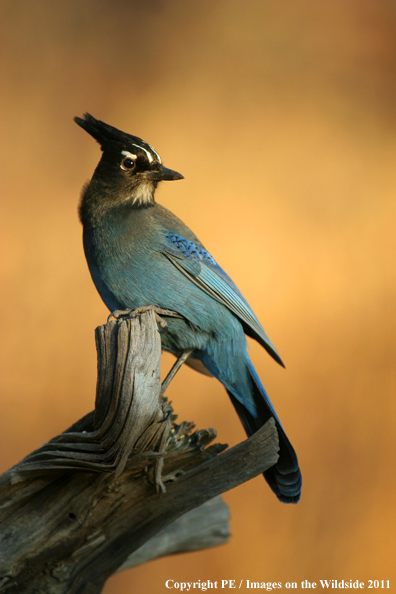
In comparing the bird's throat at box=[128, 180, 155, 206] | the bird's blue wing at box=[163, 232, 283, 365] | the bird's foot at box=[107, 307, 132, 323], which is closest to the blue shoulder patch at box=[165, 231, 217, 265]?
the bird's blue wing at box=[163, 232, 283, 365]

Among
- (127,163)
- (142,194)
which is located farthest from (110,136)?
(142,194)

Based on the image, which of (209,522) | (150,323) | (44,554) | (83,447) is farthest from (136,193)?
(209,522)

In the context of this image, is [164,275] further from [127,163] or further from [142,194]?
[127,163]

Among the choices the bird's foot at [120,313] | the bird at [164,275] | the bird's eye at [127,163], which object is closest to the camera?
the bird's foot at [120,313]

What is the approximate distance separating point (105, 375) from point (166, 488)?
52 cm

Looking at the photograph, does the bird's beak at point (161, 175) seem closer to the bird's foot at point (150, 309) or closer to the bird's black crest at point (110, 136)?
the bird's black crest at point (110, 136)

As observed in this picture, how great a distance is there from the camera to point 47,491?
2.00m

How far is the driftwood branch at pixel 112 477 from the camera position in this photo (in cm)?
184

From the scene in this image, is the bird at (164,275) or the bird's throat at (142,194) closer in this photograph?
the bird at (164,275)

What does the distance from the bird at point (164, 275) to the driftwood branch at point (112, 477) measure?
1.25 feet

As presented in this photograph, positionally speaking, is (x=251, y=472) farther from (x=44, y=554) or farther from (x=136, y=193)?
(x=136, y=193)

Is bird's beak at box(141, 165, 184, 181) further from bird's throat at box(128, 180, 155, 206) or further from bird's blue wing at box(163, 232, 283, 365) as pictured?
bird's blue wing at box(163, 232, 283, 365)

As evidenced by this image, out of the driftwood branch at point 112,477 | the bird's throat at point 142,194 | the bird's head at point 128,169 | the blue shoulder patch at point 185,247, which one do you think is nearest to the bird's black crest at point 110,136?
the bird's head at point 128,169

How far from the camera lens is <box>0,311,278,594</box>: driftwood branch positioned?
1838 mm
